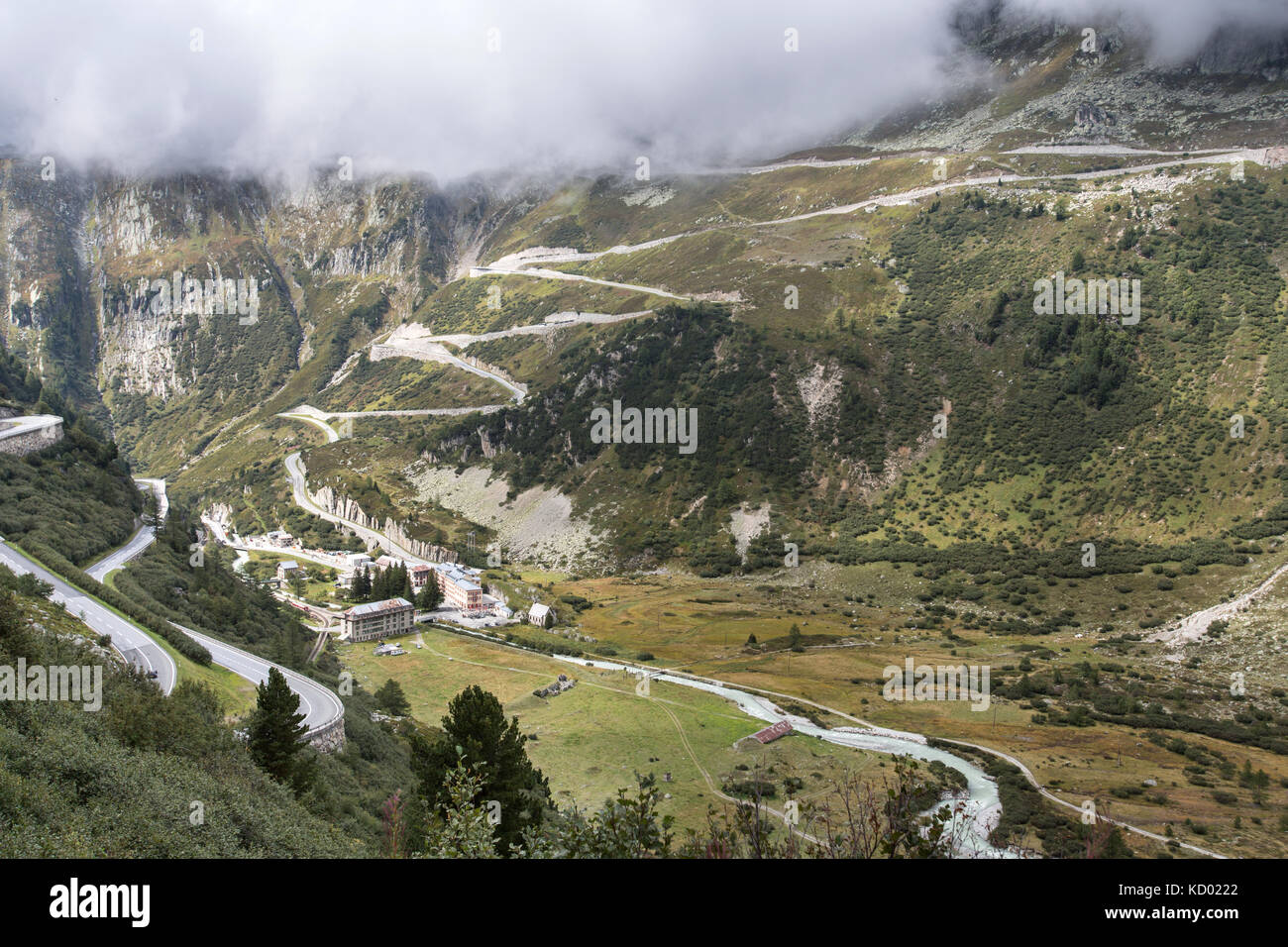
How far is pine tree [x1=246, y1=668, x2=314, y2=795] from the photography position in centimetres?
2275

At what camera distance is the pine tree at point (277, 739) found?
2275 centimetres

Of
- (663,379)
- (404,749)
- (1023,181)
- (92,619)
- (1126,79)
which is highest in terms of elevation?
(1126,79)

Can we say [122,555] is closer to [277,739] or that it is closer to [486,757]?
[277,739]

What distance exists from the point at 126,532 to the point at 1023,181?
161 meters

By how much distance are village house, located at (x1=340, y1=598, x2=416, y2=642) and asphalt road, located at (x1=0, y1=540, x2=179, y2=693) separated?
110 ft

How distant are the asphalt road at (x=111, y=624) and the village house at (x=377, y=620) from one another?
3352cm

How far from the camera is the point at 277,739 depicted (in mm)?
23203

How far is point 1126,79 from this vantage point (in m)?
184

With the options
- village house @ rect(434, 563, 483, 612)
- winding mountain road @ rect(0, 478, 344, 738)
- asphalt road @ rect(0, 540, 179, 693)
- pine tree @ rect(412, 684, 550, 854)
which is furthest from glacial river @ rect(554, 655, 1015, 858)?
asphalt road @ rect(0, 540, 179, 693)

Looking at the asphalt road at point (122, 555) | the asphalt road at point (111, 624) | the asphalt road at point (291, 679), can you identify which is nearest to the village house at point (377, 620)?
the asphalt road at point (122, 555)
